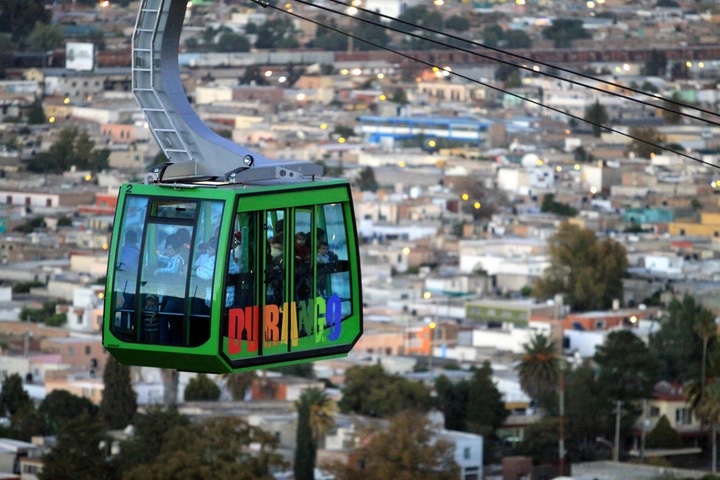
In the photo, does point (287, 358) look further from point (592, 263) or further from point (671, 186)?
point (671, 186)

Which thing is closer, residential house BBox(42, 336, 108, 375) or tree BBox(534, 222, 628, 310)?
residential house BBox(42, 336, 108, 375)

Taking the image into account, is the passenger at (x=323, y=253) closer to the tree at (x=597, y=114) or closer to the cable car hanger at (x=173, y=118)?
the cable car hanger at (x=173, y=118)

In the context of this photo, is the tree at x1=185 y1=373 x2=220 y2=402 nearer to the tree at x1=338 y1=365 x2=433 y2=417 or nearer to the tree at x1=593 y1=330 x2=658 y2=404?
the tree at x1=338 y1=365 x2=433 y2=417

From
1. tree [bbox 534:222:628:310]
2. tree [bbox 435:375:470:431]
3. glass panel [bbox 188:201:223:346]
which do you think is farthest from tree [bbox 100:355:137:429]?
glass panel [bbox 188:201:223:346]

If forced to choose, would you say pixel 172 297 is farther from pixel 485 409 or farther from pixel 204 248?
pixel 485 409

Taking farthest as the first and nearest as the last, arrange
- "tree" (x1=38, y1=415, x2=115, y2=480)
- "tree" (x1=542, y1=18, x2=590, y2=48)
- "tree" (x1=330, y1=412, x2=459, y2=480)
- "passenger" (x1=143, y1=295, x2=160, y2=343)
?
"tree" (x1=542, y1=18, x2=590, y2=48) < "tree" (x1=38, y1=415, x2=115, y2=480) < "tree" (x1=330, y1=412, x2=459, y2=480) < "passenger" (x1=143, y1=295, x2=160, y2=343)

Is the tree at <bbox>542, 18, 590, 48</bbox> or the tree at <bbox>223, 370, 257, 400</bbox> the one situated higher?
the tree at <bbox>542, 18, 590, 48</bbox>

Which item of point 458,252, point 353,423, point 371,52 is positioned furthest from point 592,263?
point 371,52

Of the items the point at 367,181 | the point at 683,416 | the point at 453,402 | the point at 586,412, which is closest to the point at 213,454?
the point at 453,402

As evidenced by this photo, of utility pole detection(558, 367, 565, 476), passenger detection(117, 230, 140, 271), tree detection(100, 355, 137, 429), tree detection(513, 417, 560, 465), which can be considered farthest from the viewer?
tree detection(100, 355, 137, 429)
